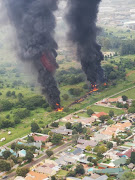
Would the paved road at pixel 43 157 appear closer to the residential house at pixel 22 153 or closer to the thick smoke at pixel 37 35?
the residential house at pixel 22 153

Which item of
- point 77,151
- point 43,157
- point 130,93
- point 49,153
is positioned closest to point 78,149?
point 77,151

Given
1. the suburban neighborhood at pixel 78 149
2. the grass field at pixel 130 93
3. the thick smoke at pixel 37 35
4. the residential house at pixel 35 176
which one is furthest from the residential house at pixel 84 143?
the grass field at pixel 130 93

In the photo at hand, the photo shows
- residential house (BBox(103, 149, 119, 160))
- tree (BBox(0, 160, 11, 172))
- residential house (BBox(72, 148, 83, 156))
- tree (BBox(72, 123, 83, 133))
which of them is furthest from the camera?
tree (BBox(72, 123, 83, 133))

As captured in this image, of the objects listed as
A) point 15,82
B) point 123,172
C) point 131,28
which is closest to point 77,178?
point 123,172

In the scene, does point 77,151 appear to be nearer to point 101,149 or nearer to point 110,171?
point 101,149

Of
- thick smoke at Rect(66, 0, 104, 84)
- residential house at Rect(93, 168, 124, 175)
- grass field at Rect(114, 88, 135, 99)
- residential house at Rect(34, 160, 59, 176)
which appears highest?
thick smoke at Rect(66, 0, 104, 84)

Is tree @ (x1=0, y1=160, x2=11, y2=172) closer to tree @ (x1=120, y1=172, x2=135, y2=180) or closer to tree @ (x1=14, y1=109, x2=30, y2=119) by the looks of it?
tree @ (x1=120, y1=172, x2=135, y2=180)

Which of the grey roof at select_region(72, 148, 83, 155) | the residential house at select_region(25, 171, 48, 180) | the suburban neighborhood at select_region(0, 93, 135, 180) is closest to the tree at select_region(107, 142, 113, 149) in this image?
the suburban neighborhood at select_region(0, 93, 135, 180)

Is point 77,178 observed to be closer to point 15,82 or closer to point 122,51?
point 15,82
